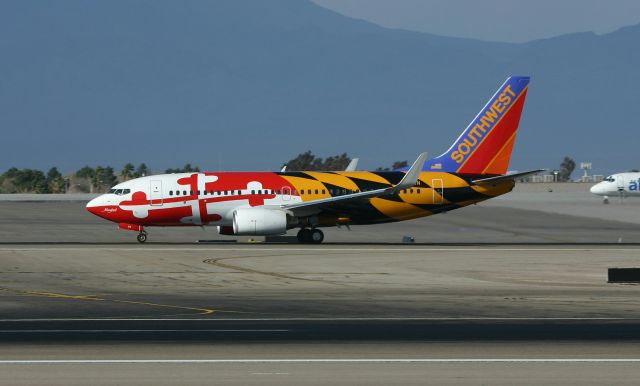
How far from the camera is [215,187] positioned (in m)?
50.5

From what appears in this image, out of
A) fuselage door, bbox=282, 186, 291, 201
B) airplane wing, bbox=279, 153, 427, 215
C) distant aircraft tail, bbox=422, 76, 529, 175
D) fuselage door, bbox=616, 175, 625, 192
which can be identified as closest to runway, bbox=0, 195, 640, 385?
airplane wing, bbox=279, 153, 427, 215

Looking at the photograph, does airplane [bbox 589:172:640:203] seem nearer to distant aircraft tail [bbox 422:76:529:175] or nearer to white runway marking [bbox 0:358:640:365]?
Answer: distant aircraft tail [bbox 422:76:529:175]

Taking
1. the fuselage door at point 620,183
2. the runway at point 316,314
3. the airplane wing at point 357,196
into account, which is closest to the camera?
the runway at point 316,314

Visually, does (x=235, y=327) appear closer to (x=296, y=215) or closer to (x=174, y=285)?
(x=174, y=285)

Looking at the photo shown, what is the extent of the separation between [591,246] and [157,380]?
35.7m

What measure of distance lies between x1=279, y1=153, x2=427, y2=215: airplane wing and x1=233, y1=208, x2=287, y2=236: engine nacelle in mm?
830

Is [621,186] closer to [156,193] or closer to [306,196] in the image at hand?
[306,196]

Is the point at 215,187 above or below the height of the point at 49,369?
above

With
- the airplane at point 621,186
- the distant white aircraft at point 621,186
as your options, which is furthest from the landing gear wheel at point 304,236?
the distant white aircraft at point 621,186

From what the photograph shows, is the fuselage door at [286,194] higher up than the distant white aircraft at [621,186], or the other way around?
the distant white aircraft at [621,186]

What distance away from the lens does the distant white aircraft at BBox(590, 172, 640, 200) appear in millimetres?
109625

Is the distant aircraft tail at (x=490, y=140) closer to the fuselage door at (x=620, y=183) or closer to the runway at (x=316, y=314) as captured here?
the runway at (x=316, y=314)

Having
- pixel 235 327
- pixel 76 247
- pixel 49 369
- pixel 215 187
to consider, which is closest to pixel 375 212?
pixel 215 187

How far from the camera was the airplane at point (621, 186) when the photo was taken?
10956cm
